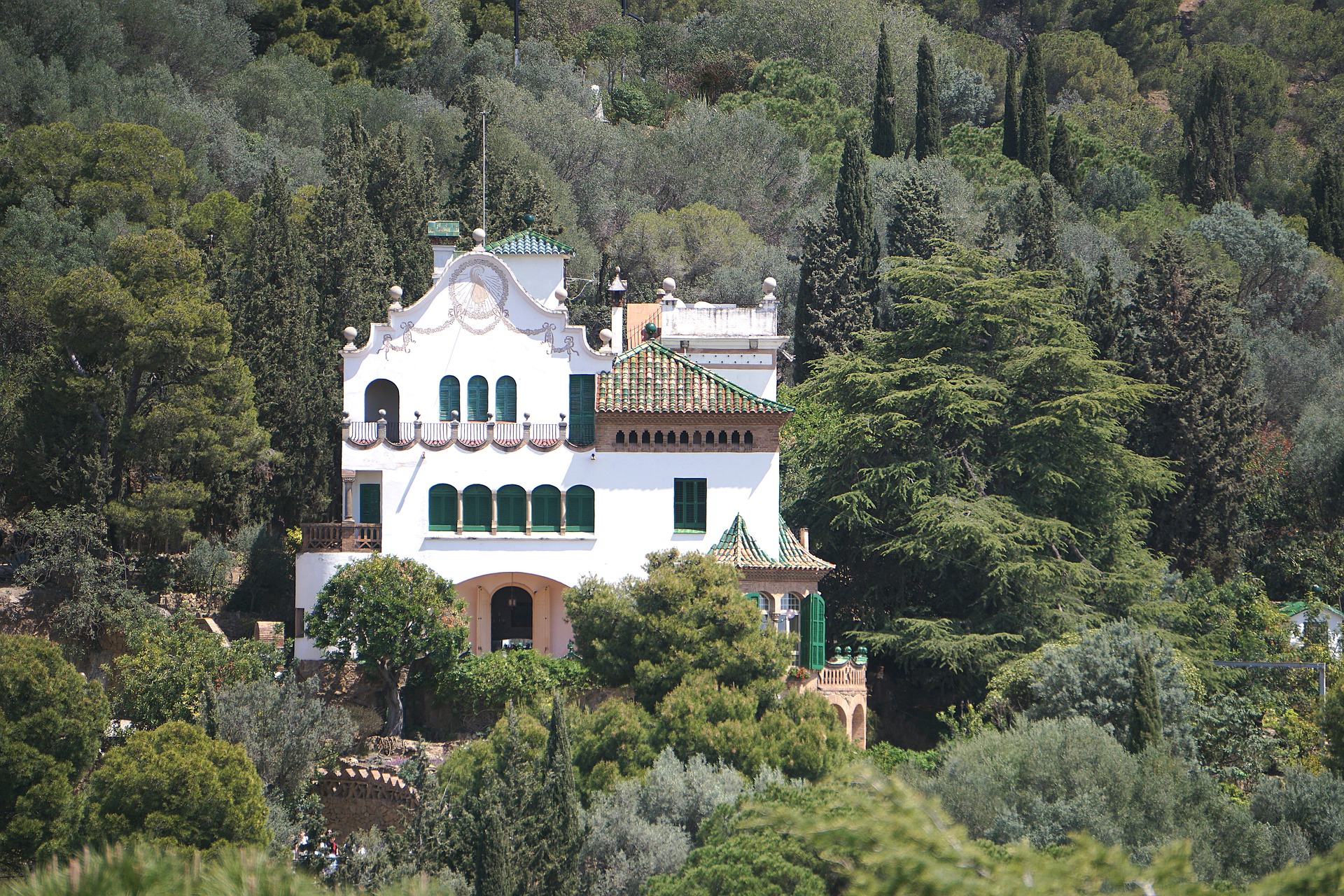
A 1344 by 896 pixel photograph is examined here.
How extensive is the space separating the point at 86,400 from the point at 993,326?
23208mm

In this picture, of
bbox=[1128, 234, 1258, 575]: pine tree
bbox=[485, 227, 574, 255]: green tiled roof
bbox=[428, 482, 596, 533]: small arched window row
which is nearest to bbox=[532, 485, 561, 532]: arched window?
bbox=[428, 482, 596, 533]: small arched window row

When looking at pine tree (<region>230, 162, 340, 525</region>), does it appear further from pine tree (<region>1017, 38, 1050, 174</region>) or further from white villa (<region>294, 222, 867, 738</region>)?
pine tree (<region>1017, 38, 1050, 174</region>)

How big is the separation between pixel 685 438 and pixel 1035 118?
4299cm

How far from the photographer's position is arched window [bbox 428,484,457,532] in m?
41.3

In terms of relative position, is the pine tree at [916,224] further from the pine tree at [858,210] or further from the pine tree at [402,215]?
the pine tree at [402,215]

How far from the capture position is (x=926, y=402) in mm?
46125

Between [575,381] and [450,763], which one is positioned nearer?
[450,763]

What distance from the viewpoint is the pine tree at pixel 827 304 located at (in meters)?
53.3

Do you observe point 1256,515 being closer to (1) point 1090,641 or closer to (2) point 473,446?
(1) point 1090,641

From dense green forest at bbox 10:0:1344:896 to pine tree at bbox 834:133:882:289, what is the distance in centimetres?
17

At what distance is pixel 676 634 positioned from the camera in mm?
36219

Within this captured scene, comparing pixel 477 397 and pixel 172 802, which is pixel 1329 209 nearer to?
pixel 477 397

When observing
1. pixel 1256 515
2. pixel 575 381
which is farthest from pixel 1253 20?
pixel 575 381

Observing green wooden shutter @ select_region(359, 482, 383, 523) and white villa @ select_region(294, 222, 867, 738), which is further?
green wooden shutter @ select_region(359, 482, 383, 523)
